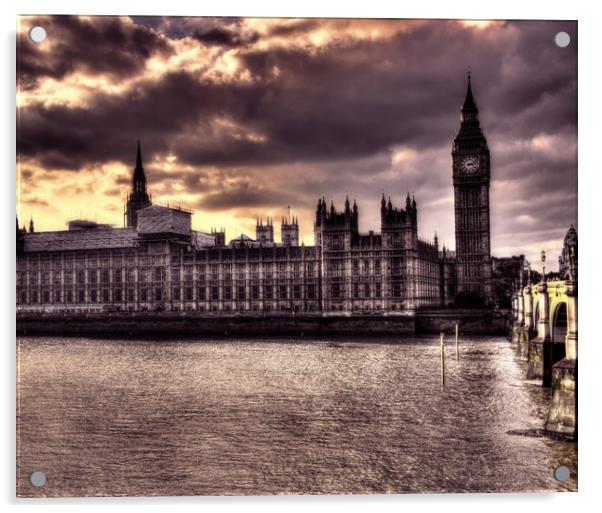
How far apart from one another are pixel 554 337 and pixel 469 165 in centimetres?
515

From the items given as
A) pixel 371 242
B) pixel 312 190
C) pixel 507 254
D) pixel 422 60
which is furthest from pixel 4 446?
pixel 371 242

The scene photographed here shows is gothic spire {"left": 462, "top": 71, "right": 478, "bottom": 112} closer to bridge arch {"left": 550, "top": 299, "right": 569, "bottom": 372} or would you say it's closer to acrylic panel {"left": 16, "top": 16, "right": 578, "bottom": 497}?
acrylic panel {"left": 16, "top": 16, "right": 578, "bottom": 497}

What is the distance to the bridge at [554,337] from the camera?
9297 millimetres

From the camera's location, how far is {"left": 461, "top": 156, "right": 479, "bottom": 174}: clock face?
9943 millimetres

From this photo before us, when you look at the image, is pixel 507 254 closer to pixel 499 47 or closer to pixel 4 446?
pixel 499 47

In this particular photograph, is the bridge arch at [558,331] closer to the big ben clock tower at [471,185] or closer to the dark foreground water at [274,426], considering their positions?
the dark foreground water at [274,426]

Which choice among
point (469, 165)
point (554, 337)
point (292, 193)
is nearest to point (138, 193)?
point (292, 193)

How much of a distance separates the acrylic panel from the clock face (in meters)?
0.06

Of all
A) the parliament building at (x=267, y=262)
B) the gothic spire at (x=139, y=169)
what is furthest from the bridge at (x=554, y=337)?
the gothic spire at (x=139, y=169)

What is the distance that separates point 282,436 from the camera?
10.3 metres

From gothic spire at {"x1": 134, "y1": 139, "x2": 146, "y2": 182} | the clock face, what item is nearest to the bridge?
the clock face

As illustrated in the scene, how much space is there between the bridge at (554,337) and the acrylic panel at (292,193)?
6cm

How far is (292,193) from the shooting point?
11258 millimetres

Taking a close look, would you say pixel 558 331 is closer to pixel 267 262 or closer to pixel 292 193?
pixel 292 193
